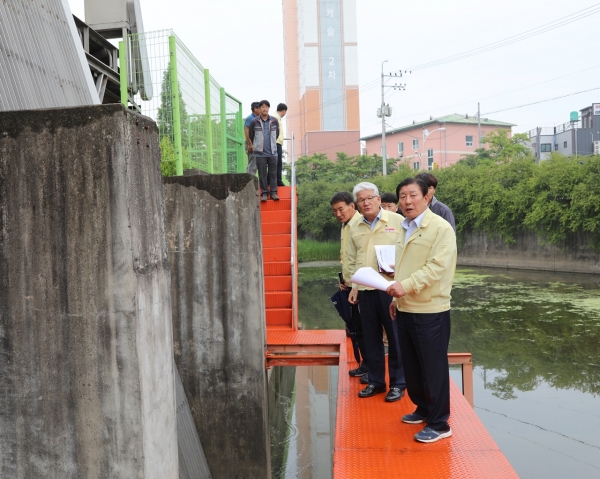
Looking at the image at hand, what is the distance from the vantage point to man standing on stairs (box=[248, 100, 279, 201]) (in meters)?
8.54

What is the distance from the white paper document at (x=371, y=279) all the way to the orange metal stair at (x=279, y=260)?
371 cm

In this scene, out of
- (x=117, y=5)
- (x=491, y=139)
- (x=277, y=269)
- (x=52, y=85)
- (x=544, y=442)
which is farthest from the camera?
(x=491, y=139)

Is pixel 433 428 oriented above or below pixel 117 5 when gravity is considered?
below

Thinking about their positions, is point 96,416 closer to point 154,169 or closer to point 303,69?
point 154,169

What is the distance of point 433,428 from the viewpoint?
11.6 ft

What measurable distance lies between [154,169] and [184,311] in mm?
3117

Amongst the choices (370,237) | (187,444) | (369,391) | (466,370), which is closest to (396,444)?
(369,391)

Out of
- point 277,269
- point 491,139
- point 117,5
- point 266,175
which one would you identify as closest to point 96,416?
point 277,269

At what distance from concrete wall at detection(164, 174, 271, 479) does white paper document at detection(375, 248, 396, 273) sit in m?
1.90

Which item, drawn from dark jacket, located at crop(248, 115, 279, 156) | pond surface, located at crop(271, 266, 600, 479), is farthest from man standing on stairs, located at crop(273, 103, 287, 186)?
pond surface, located at crop(271, 266, 600, 479)

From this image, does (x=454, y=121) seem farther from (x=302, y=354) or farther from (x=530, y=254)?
(x=302, y=354)

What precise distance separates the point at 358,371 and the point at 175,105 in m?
3.20

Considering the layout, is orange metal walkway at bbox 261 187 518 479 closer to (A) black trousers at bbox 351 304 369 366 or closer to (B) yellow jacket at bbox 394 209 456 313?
(A) black trousers at bbox 351 304 369 366

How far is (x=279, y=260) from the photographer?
798 cm
